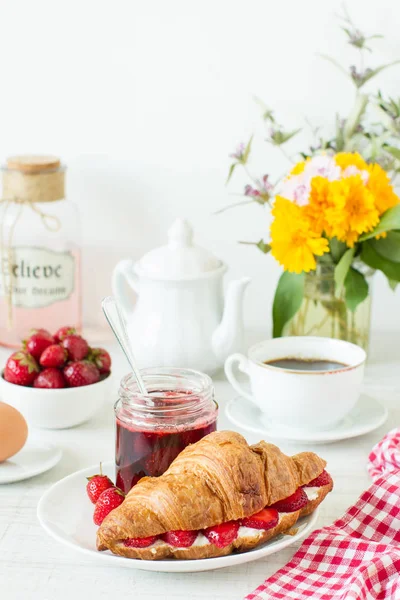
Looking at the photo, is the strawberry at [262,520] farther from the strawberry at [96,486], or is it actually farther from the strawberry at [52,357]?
the strawberry at [52,357]

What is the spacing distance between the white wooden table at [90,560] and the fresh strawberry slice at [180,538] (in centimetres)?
5

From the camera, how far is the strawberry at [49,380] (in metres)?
1.20

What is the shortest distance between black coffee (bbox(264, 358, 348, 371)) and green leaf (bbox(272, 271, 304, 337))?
0.17m

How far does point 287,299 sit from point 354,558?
0.64m

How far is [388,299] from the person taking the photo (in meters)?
1.76

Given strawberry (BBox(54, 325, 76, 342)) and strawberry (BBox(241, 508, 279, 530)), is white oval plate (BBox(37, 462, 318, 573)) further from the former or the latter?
strawberry (BBox(54, 325, 76, 342))

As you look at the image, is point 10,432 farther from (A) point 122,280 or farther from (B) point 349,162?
(B) point 349,162

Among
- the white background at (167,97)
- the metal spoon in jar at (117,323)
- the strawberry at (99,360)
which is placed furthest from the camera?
the white background at (167,97)

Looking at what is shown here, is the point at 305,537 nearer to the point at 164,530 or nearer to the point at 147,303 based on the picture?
the point at 164,530

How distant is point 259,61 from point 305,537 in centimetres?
101

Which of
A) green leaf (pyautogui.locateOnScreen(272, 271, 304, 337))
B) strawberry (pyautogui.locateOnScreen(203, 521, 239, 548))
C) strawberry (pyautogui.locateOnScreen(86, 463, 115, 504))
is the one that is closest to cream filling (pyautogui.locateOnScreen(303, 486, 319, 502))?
strawberry (pyautogui.locateOnScreen(203, 521, 239, 548))

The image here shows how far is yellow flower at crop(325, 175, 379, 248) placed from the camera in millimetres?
1310

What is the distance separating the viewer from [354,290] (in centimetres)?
139

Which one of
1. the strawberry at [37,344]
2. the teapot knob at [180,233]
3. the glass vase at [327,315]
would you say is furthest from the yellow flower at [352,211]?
the strawberry at [37,344]
